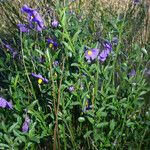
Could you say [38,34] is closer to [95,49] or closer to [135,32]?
[95,49]

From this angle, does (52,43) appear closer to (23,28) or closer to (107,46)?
(23,28)

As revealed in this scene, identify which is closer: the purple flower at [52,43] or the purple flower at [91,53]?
the purple flower at [91,53]

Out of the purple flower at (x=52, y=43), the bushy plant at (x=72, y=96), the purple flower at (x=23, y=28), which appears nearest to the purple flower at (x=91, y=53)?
the bushy plant at (x=72, y=96)

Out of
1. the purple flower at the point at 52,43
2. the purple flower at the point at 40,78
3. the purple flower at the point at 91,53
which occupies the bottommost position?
the purple flower at the point at 40,78

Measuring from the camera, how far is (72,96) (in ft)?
6.43

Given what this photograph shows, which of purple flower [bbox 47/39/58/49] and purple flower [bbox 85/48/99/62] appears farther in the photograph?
purple flower [bbox 47/39/58/49]

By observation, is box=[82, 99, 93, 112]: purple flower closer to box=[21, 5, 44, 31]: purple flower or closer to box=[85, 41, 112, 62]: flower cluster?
box=[85, 41, 112, 62]: flower cluster

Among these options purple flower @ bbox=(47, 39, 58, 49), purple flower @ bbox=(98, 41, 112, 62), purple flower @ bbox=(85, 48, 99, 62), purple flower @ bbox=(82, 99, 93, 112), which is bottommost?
purple flower @ bbox=(82, 99, 93, 112)

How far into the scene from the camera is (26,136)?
193cm

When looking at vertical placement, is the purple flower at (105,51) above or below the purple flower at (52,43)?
below

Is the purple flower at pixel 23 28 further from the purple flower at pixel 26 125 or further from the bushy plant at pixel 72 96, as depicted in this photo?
the purple flower at pixel 26 125

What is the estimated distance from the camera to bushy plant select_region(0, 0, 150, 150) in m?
1.89

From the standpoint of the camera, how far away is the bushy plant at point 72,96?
74.4 inches

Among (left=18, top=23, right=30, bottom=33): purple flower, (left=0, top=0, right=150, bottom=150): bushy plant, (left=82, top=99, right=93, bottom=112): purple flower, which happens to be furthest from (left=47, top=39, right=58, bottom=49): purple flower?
(left=82, top=99, right=93, bottom=112): purple flower
